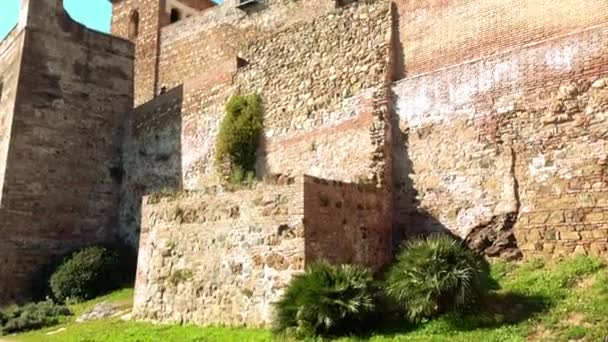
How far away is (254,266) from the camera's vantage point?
12.9 m

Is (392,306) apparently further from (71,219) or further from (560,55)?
(71,219)

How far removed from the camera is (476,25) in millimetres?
14688

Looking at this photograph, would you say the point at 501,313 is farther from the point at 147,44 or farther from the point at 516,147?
the point at 147,44

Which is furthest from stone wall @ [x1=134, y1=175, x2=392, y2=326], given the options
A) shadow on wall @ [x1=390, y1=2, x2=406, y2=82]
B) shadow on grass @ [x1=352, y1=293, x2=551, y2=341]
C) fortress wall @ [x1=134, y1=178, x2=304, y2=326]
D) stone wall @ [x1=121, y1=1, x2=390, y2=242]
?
shadow on wall @ [x1=390, y1=2, x2=406, y2=82]

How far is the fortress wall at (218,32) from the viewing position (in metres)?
26.0

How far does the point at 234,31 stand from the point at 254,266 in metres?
17.2

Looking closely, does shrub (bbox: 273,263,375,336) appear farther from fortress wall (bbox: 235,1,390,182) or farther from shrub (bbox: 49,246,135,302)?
shrub (bbox: 49,246,135,302)

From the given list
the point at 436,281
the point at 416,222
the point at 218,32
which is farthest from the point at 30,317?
the point at 218,32

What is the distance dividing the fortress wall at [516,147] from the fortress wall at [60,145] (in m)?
12.9

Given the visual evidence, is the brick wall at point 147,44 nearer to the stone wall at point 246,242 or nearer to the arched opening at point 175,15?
the arched opening at point 175,15

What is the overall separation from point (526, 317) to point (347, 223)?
4.13 metres

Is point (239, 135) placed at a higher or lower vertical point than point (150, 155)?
lower

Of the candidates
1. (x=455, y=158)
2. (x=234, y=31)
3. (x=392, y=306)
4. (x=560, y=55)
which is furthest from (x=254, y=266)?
(x=234, y=31)

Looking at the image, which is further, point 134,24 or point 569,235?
point 134,24
